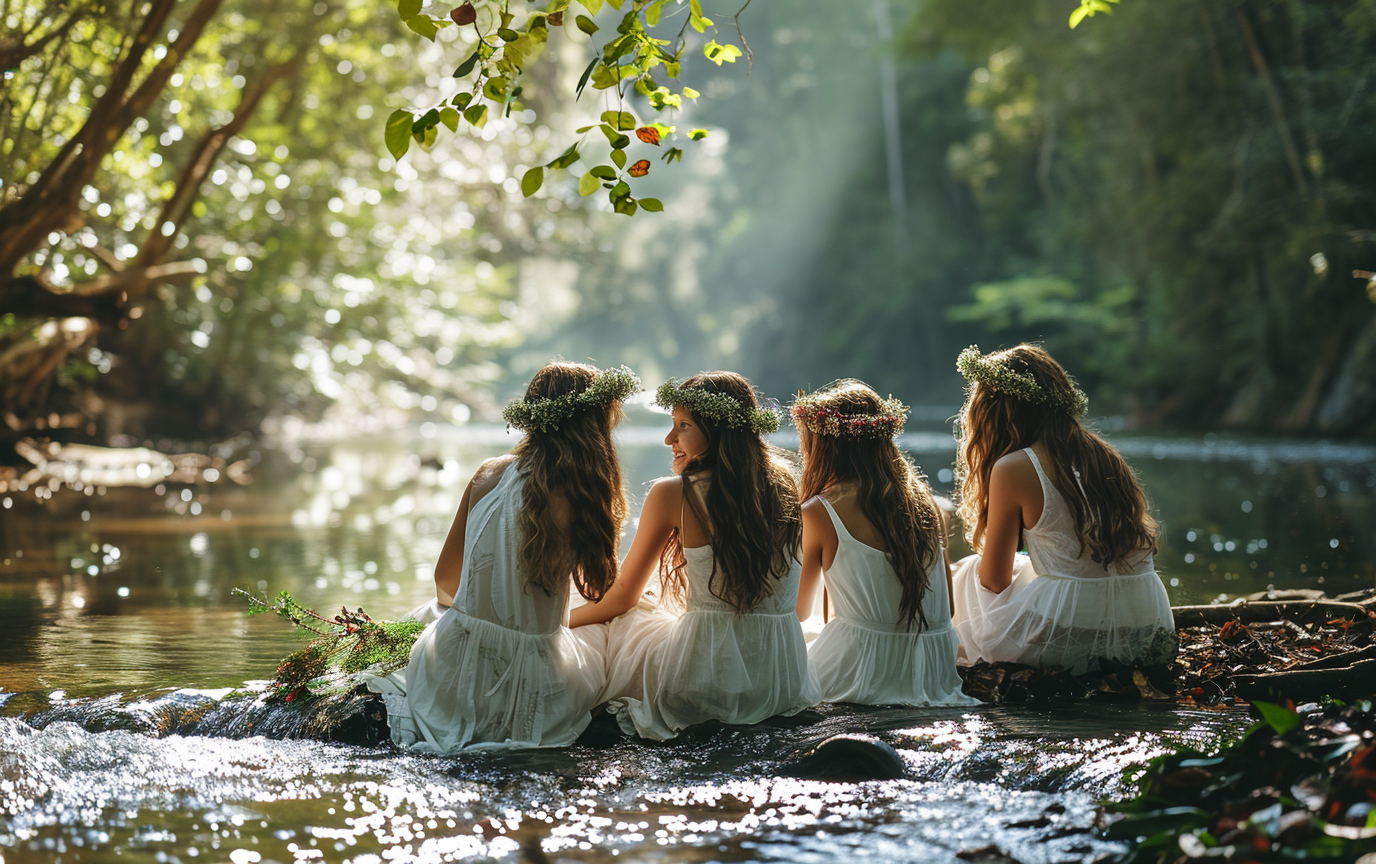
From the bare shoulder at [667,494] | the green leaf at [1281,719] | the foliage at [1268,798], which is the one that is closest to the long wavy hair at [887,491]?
the bare shoulder at [667,494]

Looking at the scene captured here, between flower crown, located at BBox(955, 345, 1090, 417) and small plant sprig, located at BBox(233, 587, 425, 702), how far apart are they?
263 cm

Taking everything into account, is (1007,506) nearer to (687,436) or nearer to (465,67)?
(687,436)

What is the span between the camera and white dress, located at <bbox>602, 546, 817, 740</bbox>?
4.32m

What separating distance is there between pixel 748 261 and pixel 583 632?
4659 cm

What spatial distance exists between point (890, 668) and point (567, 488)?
1.55m

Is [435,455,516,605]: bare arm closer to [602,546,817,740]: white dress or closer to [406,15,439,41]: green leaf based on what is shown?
[602,546,817,740]: white dress

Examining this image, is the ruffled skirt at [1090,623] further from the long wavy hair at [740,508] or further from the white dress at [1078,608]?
the long wavy hair at [740,508]

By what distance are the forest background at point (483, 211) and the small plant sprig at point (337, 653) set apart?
219 centimetres

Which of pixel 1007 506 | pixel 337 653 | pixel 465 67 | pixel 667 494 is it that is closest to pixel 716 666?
pixel 667 494

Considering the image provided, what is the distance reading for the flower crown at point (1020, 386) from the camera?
4746mm

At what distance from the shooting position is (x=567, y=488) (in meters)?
4.18

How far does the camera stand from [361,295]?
23.2m

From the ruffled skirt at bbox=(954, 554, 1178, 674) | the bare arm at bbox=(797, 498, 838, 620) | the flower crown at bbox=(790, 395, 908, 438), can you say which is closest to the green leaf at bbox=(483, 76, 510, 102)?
the flower crown at bbox=(790, 395, 908, 438)

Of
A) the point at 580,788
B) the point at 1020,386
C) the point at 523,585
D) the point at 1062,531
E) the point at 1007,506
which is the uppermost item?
the point at 1020,386
